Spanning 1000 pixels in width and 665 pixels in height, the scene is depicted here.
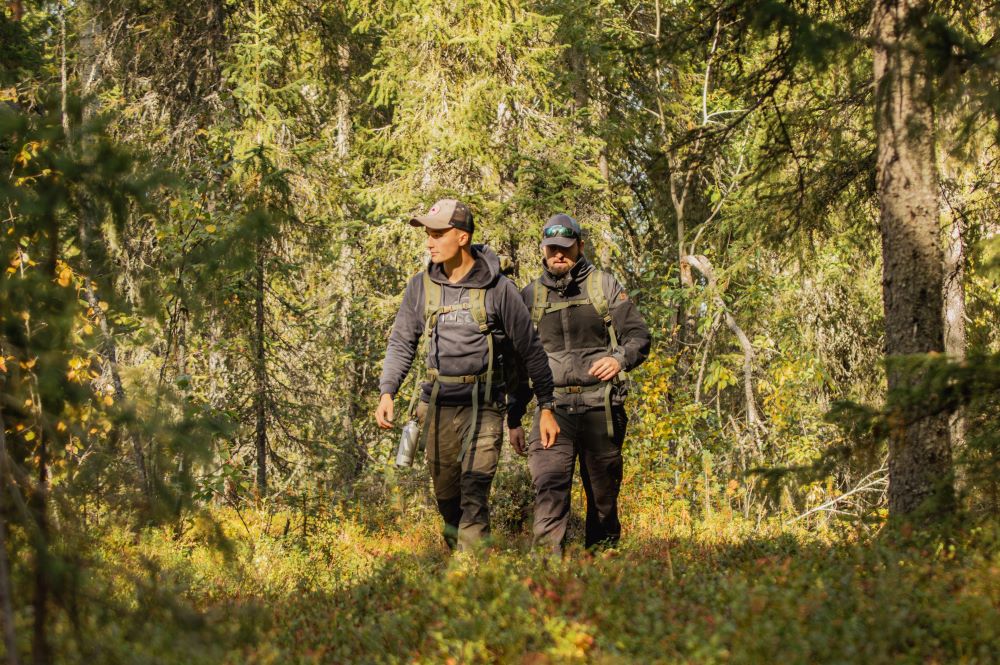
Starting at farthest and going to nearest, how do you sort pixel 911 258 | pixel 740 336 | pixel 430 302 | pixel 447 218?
1. pixel 740 336
2. pixel 430 302
3. pixel 447 218
4. pixel 911 258

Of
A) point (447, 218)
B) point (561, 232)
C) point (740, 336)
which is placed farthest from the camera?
point (740, 336)

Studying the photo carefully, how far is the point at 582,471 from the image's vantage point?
7.00 metres

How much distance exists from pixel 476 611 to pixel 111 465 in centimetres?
171

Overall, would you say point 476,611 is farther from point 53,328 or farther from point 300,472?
point 300,472

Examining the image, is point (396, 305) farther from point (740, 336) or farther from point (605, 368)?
point (605, 368)

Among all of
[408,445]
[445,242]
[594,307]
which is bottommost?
[408,445]

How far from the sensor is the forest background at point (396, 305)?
12.6ft

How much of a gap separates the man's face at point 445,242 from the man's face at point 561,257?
791 mm

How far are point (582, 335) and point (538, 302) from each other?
0.41m

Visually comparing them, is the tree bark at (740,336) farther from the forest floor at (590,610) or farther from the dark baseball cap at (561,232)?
the forest floor at (590,610)

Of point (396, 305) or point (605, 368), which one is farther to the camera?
point (396, 305)

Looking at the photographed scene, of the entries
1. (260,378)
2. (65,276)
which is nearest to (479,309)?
(65,276)

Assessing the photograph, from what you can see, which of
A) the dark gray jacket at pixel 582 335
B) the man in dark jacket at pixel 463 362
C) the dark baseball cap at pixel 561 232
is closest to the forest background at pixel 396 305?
the man in dark jacket at pixel 463 362

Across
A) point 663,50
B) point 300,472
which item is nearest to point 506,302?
point 663,50
